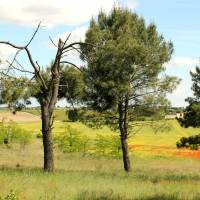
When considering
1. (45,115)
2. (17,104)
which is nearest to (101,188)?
(45,115)

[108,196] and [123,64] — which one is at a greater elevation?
[123,64]

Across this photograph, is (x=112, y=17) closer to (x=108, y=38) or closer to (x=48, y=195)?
(x=108, y=38)

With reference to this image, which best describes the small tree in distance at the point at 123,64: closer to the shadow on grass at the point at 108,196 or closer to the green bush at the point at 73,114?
the green bush at the point at 73,114

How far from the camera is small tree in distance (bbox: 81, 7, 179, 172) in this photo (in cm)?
2681

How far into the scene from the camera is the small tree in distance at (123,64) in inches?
1056

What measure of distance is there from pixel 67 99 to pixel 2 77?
6.80 meters

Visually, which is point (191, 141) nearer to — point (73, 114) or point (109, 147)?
point (73, 114)

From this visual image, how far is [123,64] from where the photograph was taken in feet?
88.7

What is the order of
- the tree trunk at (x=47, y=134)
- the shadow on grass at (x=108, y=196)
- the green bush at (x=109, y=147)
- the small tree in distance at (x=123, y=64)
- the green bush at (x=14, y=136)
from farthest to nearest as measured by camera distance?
the green bush at (x=14, y=136) → the green bush at (x=109, y=147) → the small tree in distance at (x=123, y=64) → the tree trunk at (x=47, y=134) → the shadow on grass at (x=108, y=196)

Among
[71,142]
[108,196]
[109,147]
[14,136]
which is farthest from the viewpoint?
[14,136]

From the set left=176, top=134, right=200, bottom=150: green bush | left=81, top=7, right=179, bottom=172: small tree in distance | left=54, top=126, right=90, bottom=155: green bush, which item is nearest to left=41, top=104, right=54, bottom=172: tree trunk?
left=81, top=7, right=179, bottom=172: small tree in distance

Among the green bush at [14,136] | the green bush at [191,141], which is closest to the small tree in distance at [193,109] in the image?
the green bush at [191,141]

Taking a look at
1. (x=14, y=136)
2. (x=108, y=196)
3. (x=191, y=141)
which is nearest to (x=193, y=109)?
(x=191, y=141)

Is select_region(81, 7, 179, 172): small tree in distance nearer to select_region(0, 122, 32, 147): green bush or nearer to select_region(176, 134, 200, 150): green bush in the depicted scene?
select_region(176, 134, 200, 150): green bush
